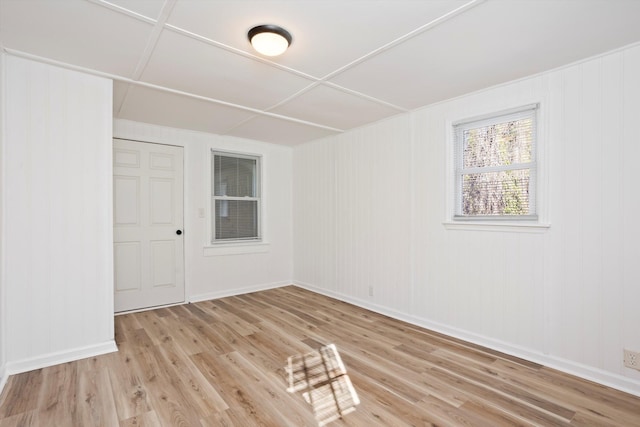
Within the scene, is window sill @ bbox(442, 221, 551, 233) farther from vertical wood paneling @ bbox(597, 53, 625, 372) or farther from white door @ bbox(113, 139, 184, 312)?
white door @ bbox(113, 139, 184, 312)

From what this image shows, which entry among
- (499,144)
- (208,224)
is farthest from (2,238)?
(499,144)

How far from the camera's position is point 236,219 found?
17.0 ft

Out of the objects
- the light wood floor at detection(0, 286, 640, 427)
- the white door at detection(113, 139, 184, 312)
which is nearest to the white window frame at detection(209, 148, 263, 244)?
the white door at detection(113, 139, 184, 312)

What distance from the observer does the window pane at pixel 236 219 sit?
4.99 metres

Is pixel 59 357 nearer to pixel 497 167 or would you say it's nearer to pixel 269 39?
pixel 269 39

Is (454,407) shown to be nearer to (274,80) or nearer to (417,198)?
(417,198)

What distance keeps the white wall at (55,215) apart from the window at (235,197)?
80.0 inches

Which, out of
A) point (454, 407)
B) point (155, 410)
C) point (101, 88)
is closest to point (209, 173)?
point (101, 88)

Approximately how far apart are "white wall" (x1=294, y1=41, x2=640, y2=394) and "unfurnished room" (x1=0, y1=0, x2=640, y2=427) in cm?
2

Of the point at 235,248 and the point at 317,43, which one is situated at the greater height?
the point at 317,43

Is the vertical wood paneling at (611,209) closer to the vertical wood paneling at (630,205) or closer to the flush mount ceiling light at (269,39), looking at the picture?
the vertical wood paneling at (630,205)

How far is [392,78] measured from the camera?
280cm

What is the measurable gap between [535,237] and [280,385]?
8.02 ft

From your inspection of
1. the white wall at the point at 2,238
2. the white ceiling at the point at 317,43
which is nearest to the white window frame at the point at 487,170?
the white ceiling at the point at 317,43
